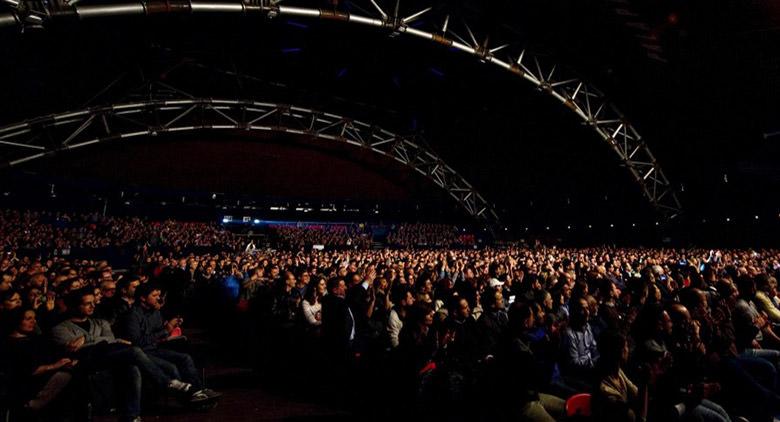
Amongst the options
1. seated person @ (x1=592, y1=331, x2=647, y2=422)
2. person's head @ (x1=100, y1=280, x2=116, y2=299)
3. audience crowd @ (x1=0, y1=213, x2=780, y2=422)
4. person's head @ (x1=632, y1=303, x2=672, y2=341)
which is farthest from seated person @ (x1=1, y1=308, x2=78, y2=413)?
person's head @ (x1=632, y1=303, x2=672, y2=341)

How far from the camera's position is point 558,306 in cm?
688

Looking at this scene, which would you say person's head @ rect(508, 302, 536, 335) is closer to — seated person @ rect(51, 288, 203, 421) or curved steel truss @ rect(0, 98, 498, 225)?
seated person @ rect(51, 288, 203, 421)

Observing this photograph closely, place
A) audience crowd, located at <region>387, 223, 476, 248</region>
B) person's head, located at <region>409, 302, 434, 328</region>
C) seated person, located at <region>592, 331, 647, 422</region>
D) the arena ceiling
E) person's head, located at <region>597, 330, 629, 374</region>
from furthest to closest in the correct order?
audience crowd, located at <region>387, 223, 476, 248</region> → the arena ceiling → person's head, located at <region>409, 302, 434, 328</region> → person's head, located at <region>597, 330, 629, 374</region> → seated person, located at <region>592, 331, 647, 422</region>

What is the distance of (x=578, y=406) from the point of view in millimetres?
3197

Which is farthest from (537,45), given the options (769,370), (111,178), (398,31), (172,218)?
(172,218)

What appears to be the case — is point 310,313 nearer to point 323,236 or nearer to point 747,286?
point 747,286

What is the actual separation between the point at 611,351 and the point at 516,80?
16556 millimetres

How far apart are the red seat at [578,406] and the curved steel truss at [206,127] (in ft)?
61.2

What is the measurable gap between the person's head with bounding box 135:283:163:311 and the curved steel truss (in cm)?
1439

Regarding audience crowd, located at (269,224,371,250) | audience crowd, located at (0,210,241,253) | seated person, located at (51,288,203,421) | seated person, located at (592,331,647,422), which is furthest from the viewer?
audience crowd, located at (269,224,371,250)

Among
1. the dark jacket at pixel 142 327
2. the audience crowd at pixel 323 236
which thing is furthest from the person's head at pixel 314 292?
A: the audience crowd at pixel 323 236

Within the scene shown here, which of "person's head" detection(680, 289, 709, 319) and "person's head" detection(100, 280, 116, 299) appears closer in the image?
"person's head" detection(680, 289, 709, 319)

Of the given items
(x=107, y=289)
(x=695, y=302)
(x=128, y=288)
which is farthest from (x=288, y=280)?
(x=695, y=302)

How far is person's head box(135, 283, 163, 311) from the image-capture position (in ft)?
17.3
